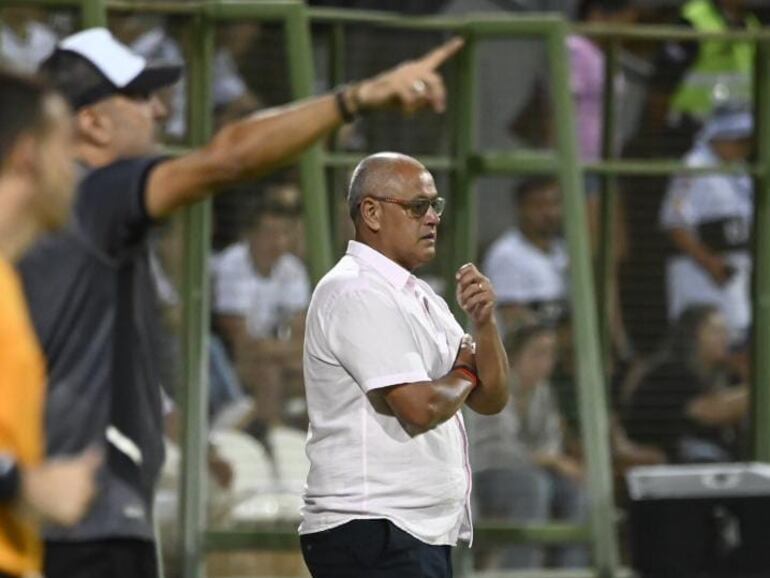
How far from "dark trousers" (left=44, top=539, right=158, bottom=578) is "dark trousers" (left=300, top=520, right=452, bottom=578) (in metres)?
1.11

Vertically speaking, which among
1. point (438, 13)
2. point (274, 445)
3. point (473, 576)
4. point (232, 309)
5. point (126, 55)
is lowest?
point (473, 576)

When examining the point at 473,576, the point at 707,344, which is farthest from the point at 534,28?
the point at 473,576

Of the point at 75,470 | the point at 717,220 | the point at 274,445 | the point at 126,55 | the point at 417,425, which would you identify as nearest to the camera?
the point at 75,470

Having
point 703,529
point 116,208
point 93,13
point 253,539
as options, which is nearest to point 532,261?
point 703,529

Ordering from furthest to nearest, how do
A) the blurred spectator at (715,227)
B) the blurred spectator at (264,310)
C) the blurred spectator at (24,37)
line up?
the blurred spectator at (715,227) → the blurred spectator at (264,310) → the blurred spectator at (24,37)

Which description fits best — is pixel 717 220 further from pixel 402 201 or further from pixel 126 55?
pixel 126 55

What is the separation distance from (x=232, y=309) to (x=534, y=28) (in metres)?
2.08

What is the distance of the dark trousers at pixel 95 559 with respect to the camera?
5.41 m

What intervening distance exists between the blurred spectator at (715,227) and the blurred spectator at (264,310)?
2237mm

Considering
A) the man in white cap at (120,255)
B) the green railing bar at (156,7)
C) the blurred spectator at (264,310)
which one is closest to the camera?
the man in white cap at (120,255)

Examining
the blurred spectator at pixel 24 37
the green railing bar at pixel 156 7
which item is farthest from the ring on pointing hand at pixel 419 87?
the green railing bar at pixel 156 7

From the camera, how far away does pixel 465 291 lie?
6.41m

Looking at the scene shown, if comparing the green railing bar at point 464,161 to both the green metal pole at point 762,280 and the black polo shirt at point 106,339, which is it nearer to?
the green metal pole at point 762,280

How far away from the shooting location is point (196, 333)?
9.80 meters
